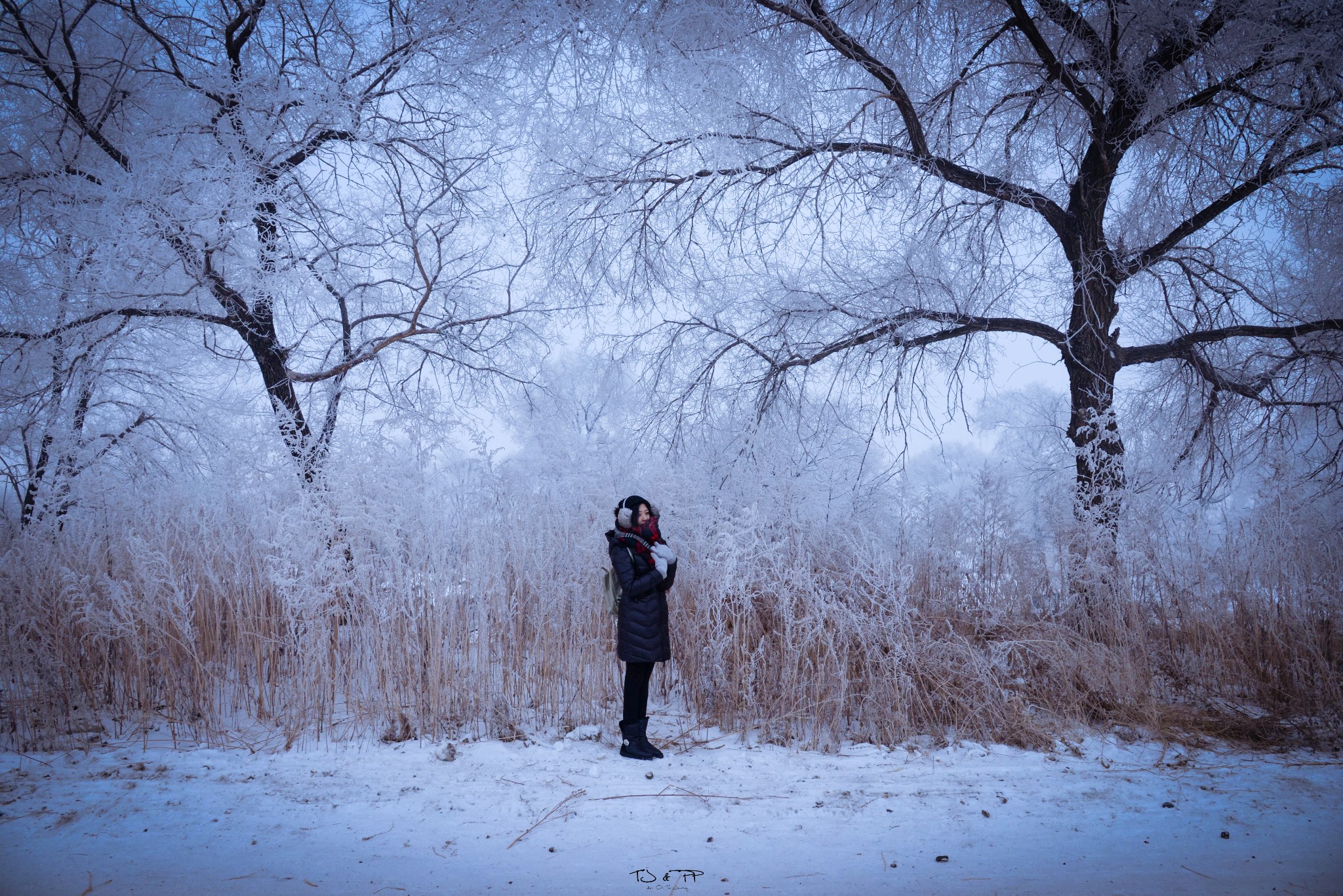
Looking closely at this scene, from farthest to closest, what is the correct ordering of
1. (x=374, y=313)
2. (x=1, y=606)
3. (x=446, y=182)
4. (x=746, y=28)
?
(x=374, y=313) < (x=446, y=182) < (x=746, y=28) < (x=1, y=606)

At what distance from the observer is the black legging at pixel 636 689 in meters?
3.90

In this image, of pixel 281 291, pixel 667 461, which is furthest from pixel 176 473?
pixel 667 461

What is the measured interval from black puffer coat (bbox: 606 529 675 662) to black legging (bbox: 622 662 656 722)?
84 millimetres

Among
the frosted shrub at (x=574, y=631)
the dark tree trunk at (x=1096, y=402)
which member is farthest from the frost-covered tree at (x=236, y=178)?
the dark tree trunk at (x=1096, y=402)

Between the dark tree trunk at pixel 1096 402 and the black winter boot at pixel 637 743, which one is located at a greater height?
the dark tree trunk at pixel 1096 402

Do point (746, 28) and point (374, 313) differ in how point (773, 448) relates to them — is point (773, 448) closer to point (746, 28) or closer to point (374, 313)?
point (746, 28)

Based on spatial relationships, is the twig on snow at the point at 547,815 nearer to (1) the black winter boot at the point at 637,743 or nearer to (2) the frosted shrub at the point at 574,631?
(1) the black winter boot at the point at 637,743

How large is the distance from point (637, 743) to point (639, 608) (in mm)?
764

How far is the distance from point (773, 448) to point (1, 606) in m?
5.49

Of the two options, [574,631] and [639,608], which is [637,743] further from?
[574,631]

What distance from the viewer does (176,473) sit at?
25.2 feet

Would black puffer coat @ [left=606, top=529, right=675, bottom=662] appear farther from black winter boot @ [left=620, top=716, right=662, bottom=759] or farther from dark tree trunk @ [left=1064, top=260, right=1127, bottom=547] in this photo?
dark tree trunk @ [left=1064, top=260, right=1127, bottom=547]

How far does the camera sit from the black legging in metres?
3.90

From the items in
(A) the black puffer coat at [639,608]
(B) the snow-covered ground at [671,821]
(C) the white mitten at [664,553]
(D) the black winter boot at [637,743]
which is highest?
(C) the white mitten at [664,553]
